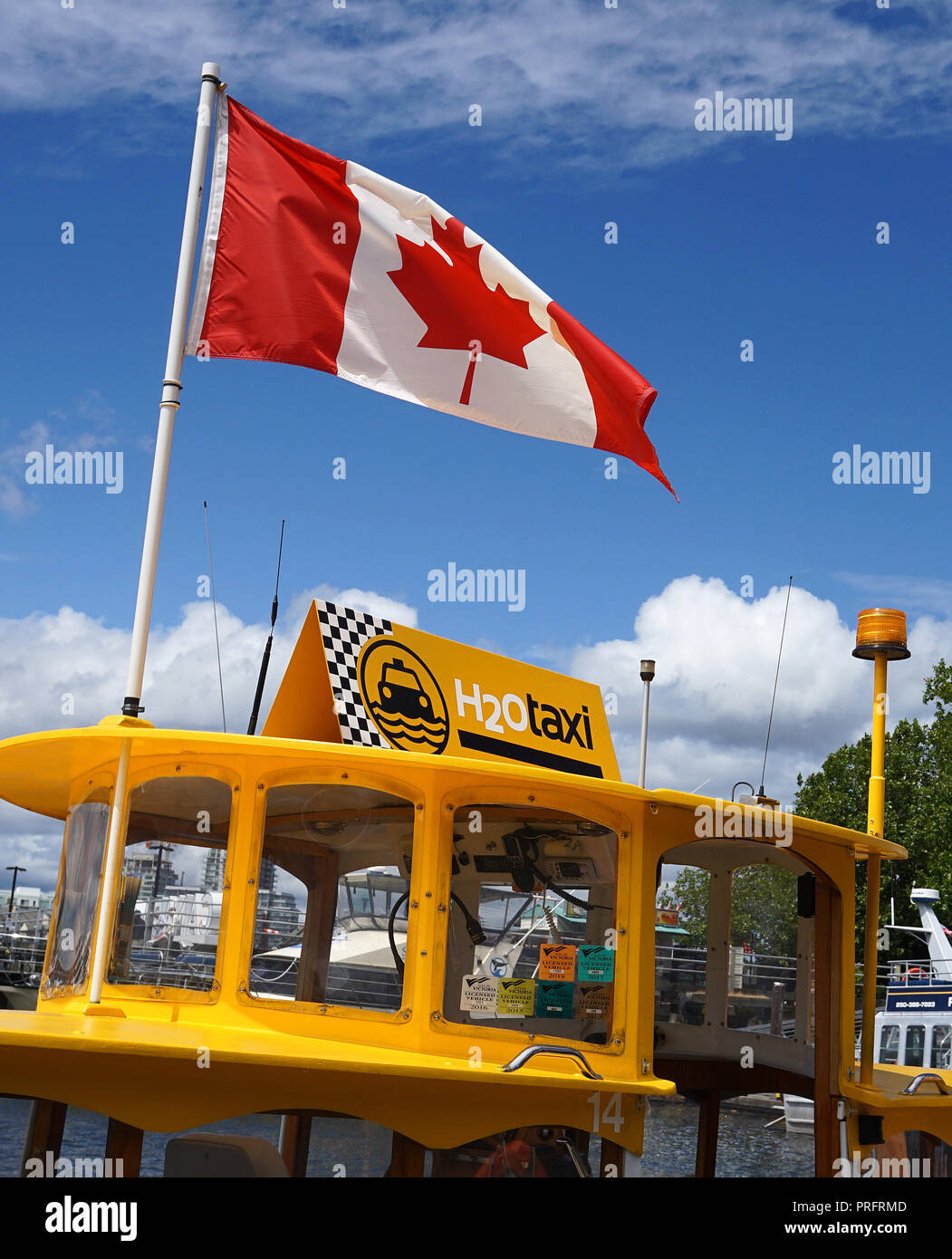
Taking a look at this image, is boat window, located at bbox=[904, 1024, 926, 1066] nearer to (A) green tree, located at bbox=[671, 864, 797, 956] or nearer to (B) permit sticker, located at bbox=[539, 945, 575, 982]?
(A) green tree, located at bbox=[671, 864, 797, 956]

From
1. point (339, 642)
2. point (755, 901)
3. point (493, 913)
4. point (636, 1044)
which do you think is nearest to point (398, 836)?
point (493, 913)

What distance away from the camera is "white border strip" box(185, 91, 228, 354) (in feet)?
26.0

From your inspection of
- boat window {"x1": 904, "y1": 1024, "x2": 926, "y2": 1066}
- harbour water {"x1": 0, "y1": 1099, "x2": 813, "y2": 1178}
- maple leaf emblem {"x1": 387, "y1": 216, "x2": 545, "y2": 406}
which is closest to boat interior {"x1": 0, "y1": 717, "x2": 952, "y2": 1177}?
harbour water {"x1": 0, "y1": 1099, "x2": 813, "y2": 1178}

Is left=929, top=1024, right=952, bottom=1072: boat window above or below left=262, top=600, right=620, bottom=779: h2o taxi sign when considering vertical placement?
below

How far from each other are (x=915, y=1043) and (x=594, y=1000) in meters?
18.8

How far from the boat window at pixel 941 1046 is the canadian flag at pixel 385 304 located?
684 inches

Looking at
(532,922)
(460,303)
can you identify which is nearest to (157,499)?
(460,303)

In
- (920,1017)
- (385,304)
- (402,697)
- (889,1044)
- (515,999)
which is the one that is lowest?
(889,1044)

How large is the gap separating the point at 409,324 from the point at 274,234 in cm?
111

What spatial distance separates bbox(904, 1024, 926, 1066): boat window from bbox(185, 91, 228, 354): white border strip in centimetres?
2074

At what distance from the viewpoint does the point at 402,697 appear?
7895 millimetres

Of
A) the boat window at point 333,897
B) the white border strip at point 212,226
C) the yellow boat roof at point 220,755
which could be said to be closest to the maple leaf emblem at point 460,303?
the white border strip at point 212,226

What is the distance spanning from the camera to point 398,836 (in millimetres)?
7352

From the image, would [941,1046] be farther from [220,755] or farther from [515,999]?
[220,755]
